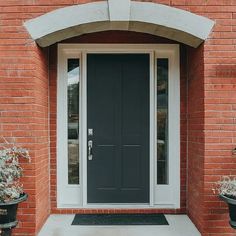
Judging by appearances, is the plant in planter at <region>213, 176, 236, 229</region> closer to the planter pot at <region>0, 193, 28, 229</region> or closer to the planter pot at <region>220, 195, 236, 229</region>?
the planter pot at <region>220, 195, 236, 229</region>

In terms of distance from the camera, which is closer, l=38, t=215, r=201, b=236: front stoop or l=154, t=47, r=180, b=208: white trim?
l=38, t=215, r=201, b=236: front stoop

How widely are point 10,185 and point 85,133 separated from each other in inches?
51.7

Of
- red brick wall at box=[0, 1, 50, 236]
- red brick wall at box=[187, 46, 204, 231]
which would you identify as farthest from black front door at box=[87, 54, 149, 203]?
red brick wall at box=[0, 1, 50, 236]

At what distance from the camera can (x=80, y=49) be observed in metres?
4.31

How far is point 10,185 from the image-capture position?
3.34m

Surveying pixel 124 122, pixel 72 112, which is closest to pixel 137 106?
pixel 124 122

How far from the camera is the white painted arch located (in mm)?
3445

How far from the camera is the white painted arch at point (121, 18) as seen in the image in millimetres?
3445

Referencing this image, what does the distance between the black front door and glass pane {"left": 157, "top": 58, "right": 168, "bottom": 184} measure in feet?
0.57

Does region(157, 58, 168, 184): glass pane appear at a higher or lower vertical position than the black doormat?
higher

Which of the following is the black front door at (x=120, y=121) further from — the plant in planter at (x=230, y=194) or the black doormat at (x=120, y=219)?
the plant in planter at (x=230, y=194)

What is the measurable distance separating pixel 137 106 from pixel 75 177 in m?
1.33

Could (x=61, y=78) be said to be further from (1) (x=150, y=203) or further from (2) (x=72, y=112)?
(1) (x=150, y=203)

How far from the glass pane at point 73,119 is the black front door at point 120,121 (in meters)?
0.19
